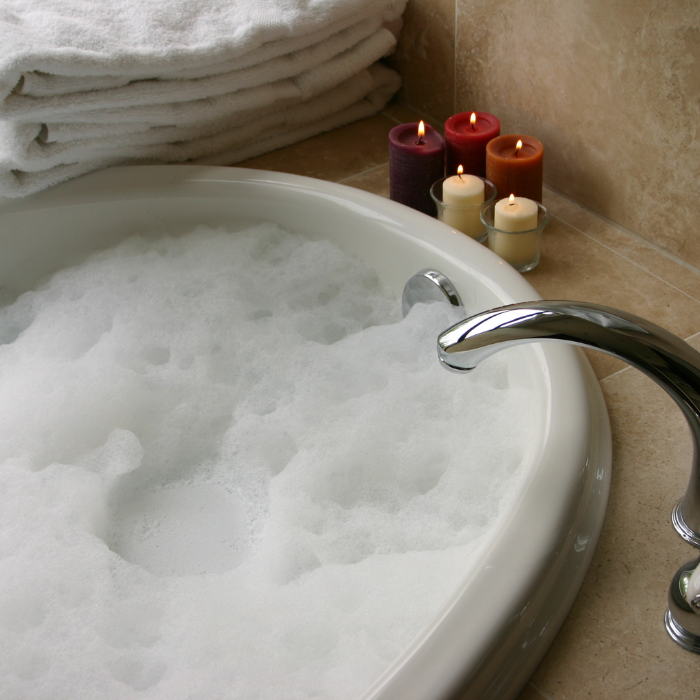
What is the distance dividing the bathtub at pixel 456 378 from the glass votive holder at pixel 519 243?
0.06m

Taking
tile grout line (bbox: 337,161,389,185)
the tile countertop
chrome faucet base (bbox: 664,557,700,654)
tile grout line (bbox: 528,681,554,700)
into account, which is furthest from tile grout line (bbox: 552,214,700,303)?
tile grout line (bbox: 528,681,554,700)

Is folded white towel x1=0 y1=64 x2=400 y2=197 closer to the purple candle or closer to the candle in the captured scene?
the purple candle

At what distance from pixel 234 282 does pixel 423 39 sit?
0.60 meters

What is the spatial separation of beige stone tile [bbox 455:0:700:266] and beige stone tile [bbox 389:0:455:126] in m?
0.05

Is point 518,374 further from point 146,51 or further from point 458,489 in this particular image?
point 146,51

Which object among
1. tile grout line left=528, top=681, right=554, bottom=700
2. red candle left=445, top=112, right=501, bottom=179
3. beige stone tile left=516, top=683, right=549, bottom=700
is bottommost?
beige stone tile left=516, top=683, right=549, bottom=700

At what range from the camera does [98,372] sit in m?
1.09

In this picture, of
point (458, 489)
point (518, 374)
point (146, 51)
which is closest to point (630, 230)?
point (518, 374)

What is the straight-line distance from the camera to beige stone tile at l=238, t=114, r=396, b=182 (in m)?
1.36

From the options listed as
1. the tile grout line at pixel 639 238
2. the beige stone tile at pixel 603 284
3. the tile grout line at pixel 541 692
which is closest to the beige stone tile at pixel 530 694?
the tile grout line at pixel 541 692

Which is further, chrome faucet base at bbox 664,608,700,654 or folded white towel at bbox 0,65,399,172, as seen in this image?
folded white towel at bbox 0,65,399,172

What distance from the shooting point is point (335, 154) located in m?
1.39

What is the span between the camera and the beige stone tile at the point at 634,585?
627 mm

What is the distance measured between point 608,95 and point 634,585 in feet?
2.26
